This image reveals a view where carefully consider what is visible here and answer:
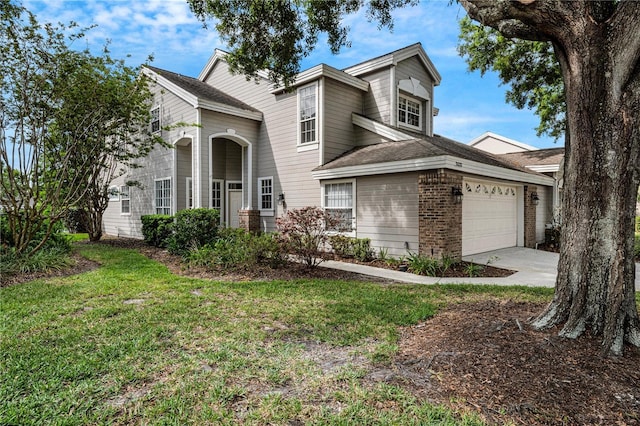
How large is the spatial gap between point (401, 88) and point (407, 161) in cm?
525

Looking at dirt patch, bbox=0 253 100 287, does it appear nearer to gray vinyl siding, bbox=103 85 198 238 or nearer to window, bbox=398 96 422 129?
gray vinyl siding, bbox=103 85 198 238

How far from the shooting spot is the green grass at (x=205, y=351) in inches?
103

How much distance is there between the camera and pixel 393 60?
12.3 m

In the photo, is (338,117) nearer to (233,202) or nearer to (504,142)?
(233,202)

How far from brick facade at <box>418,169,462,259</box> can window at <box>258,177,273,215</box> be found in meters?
6.19

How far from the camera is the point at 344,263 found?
9367 mm

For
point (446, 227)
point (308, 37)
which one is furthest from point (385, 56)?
point (446, 227)

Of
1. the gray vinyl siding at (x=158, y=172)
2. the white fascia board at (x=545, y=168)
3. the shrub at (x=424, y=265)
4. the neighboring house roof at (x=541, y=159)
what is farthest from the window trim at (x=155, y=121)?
the white fascia board at (x=545, y=168)

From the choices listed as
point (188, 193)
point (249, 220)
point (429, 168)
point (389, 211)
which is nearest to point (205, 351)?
point (429, 168)

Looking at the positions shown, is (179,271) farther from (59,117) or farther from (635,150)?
(635,150)

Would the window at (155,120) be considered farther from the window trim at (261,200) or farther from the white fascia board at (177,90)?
the window trim at (261,200)

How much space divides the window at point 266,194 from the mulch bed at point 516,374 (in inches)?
376

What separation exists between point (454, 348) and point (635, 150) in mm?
2588

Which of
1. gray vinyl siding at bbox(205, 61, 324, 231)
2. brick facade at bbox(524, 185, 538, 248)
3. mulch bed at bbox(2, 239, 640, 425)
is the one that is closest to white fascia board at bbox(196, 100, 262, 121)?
gray vinyl siding at bbox(205, 61, 324, 231)
